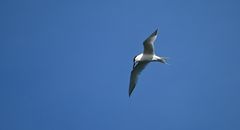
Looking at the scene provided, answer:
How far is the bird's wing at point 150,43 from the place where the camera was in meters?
22.2

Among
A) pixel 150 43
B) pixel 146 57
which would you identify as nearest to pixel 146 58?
pixel 146 57

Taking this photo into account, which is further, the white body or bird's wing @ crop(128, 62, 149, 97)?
bird's wing @ crop(128, 62, 149, 97)

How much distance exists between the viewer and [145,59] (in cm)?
2277

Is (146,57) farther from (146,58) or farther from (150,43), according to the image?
(150,43)

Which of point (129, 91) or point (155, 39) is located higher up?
point (155, 39)

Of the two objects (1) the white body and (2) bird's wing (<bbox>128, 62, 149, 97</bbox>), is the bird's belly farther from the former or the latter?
(2) bird's wing (<bbox>128, 62, 149, 97</bbox>)

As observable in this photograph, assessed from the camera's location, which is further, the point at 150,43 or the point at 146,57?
the point at 146,57

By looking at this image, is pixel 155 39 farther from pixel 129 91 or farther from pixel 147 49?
pixel 129 91

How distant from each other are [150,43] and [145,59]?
73 cm

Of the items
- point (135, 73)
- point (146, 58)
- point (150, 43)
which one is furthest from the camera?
point (135, 73)

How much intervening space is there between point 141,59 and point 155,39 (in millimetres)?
971

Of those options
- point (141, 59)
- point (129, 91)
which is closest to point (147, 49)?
point (141, 59)

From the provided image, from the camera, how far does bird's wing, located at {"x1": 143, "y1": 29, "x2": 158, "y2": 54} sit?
73.0ft

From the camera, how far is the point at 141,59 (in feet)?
74.5
